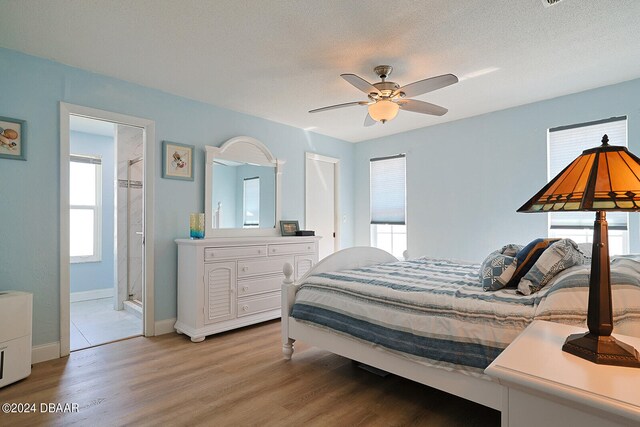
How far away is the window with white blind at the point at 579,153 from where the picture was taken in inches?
131

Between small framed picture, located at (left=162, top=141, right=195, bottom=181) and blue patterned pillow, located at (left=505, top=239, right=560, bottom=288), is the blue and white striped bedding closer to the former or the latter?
blue patterned pillow, located at (left=505, top=239, right=560, bottom=288)

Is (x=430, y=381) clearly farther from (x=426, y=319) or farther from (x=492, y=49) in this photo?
(x=492, y=49)

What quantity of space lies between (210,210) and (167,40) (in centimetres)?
180

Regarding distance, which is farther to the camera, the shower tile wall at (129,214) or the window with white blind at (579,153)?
the shower tile wall at (129,214)

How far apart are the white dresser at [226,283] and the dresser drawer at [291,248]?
0.01 metres

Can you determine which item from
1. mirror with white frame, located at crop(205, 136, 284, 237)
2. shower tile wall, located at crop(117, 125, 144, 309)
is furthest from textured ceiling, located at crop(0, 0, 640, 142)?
shower tile wall, located at crop(117, 125, 144, 309)

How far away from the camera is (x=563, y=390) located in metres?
0.92

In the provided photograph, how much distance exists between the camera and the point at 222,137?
13.1 feet

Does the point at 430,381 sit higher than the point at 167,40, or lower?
lower

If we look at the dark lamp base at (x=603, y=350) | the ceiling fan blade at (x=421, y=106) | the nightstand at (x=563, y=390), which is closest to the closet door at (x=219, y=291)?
the ceiling fan blade at (x=421, y=106)

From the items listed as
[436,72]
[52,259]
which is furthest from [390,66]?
[52,259]

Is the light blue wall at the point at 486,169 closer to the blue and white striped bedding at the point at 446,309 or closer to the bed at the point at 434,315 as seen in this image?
the bed at the point at 434,315

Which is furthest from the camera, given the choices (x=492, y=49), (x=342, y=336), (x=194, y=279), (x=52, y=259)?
(x=194, y=279)

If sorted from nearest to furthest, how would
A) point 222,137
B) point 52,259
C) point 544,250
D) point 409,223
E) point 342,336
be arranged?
1. point 544,250
2. point 342,336
3. point 52,259
4. point 222,137
5. point 409,223
